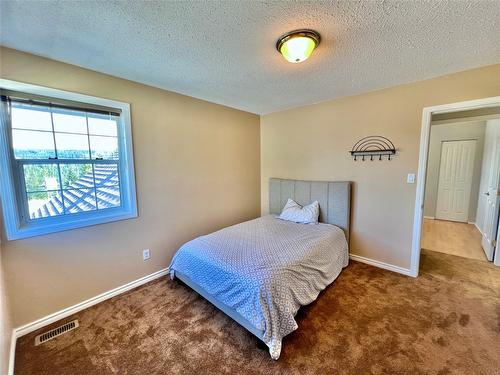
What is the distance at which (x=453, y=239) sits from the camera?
384 cm

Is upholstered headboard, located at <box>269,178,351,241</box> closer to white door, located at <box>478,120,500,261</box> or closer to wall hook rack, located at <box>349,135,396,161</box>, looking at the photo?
wall hook rack, located at <box>349,135,396,161</box>

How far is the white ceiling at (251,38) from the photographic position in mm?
1298

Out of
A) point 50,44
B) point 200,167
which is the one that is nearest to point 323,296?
point 200,167

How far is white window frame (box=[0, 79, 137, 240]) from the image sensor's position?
5.50 feet

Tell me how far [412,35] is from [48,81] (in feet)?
9.93

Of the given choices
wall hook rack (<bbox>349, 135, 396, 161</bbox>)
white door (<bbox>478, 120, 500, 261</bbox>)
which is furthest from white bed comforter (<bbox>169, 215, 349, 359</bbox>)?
white door (<bbox>478, 120, 500, 261</bbox>)

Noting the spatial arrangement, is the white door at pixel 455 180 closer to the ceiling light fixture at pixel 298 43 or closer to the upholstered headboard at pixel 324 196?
the upholstered headboard at pixel 324 196

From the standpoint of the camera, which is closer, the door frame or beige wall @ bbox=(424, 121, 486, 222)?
the door frame

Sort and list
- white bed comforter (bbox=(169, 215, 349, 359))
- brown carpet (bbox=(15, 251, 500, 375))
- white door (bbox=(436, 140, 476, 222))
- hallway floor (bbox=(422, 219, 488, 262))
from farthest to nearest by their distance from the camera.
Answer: white door (bbox=(436, 140, 476, 222))
hallway floor (bbox=(422, 219, 488, 262))
white bed comforter (bbox=(169, 215, 349, 359))
brown carpet (bbox=(15, 251, 500, 375))

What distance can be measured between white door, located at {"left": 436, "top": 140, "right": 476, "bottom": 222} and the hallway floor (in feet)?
0.85

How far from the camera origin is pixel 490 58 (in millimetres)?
1903

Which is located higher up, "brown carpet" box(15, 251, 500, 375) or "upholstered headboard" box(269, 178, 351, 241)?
"upholstered headboard" box(269, 178, 351, 241)

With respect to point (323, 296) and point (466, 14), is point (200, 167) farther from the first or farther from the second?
point (466, 14)

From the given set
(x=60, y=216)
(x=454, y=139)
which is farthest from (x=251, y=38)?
(x=454, y=139)
